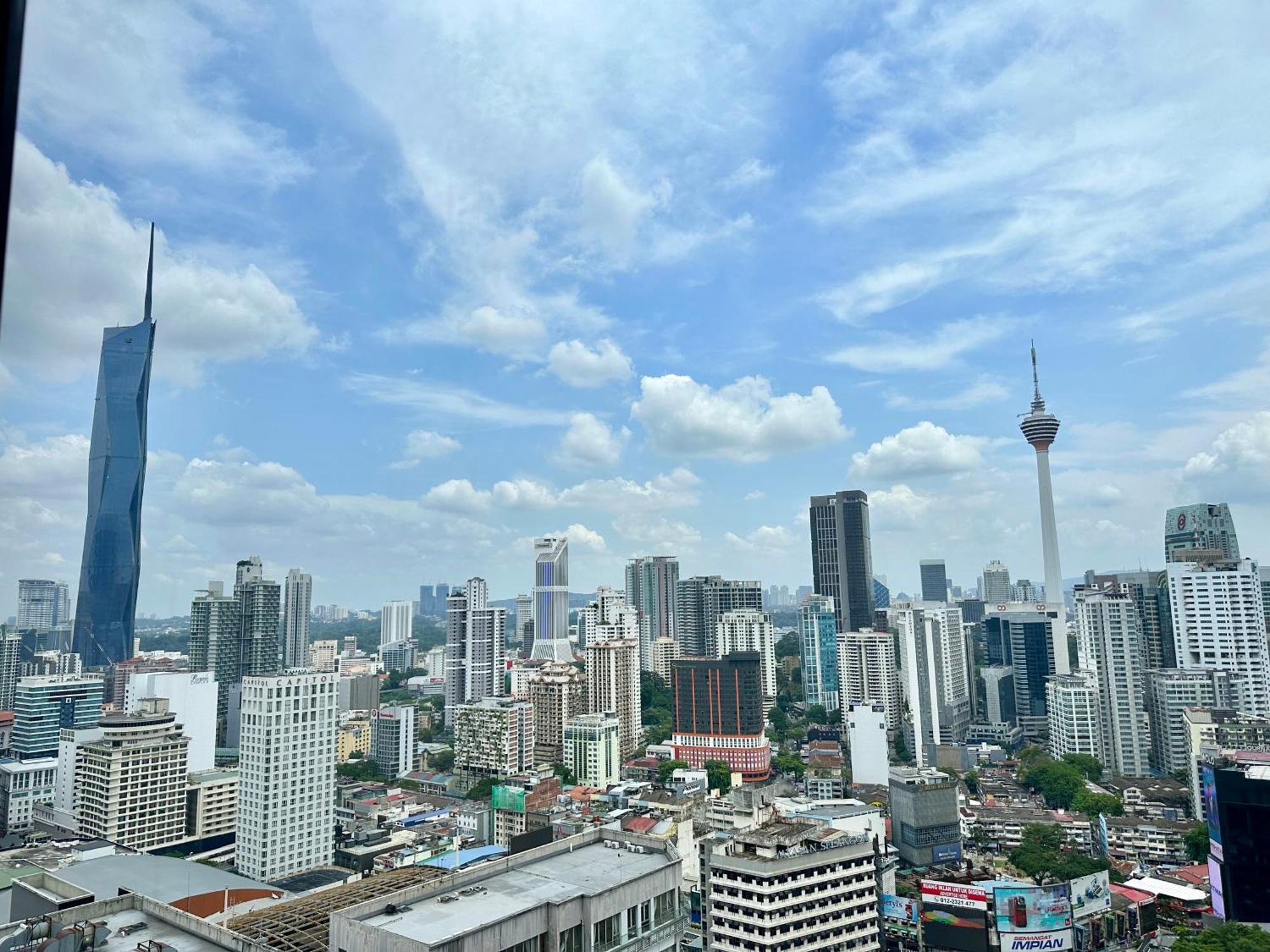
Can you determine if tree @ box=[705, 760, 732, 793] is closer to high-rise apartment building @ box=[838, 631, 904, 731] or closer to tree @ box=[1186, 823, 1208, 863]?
high-rise apartment building @ box=[838, 631, 904, 731]

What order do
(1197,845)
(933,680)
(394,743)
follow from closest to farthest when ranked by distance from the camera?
(1197,845), (394,743), (933,680)

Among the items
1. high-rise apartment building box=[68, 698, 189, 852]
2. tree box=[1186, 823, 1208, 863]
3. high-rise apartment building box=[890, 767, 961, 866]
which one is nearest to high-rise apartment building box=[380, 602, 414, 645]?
high-rise apartment building box=[68, 698, 189, 852]

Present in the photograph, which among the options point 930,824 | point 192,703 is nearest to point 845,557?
point 930,824

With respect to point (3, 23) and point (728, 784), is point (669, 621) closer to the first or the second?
point (728, 784)

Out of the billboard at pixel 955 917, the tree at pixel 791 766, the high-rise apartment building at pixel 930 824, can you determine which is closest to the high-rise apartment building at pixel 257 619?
the tree at pixel 791 766

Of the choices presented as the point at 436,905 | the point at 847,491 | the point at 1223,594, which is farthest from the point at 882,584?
the point at 436,905

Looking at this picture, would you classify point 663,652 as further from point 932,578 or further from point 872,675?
point 932,578

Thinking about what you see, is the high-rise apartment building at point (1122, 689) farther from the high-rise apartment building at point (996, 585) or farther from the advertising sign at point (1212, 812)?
the high-rise apartment building at point (996, 585)
